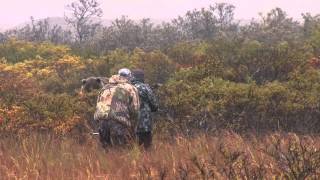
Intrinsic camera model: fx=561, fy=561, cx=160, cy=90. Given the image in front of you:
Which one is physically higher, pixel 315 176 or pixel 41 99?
pixel 315 176

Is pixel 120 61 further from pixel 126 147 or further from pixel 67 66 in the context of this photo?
pixel 126 147

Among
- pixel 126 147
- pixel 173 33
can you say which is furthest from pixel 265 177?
pixel 173 33

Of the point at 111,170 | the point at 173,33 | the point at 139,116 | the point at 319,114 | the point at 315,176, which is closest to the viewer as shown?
the point at 315,176

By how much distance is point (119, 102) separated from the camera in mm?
6918

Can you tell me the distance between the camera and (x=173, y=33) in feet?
106

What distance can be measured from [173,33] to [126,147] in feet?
84.7

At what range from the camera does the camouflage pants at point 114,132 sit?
6.92 meters

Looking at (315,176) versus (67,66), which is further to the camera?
(67,66)

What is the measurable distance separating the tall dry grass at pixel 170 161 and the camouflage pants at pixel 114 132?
0.17 metres

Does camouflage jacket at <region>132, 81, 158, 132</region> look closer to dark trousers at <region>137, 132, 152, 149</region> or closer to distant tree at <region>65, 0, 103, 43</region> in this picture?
dark trousers at <region>137, 132, 152, 149</region>

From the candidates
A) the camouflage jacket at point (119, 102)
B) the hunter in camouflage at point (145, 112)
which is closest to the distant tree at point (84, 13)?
the hunter in camouflage at point (145, 112)

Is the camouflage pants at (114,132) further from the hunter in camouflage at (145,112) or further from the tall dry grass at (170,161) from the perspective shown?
the hunter in camouflage at (145,112)

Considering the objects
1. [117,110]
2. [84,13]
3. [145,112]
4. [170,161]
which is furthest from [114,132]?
[84,13]

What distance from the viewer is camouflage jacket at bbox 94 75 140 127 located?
272 inches
